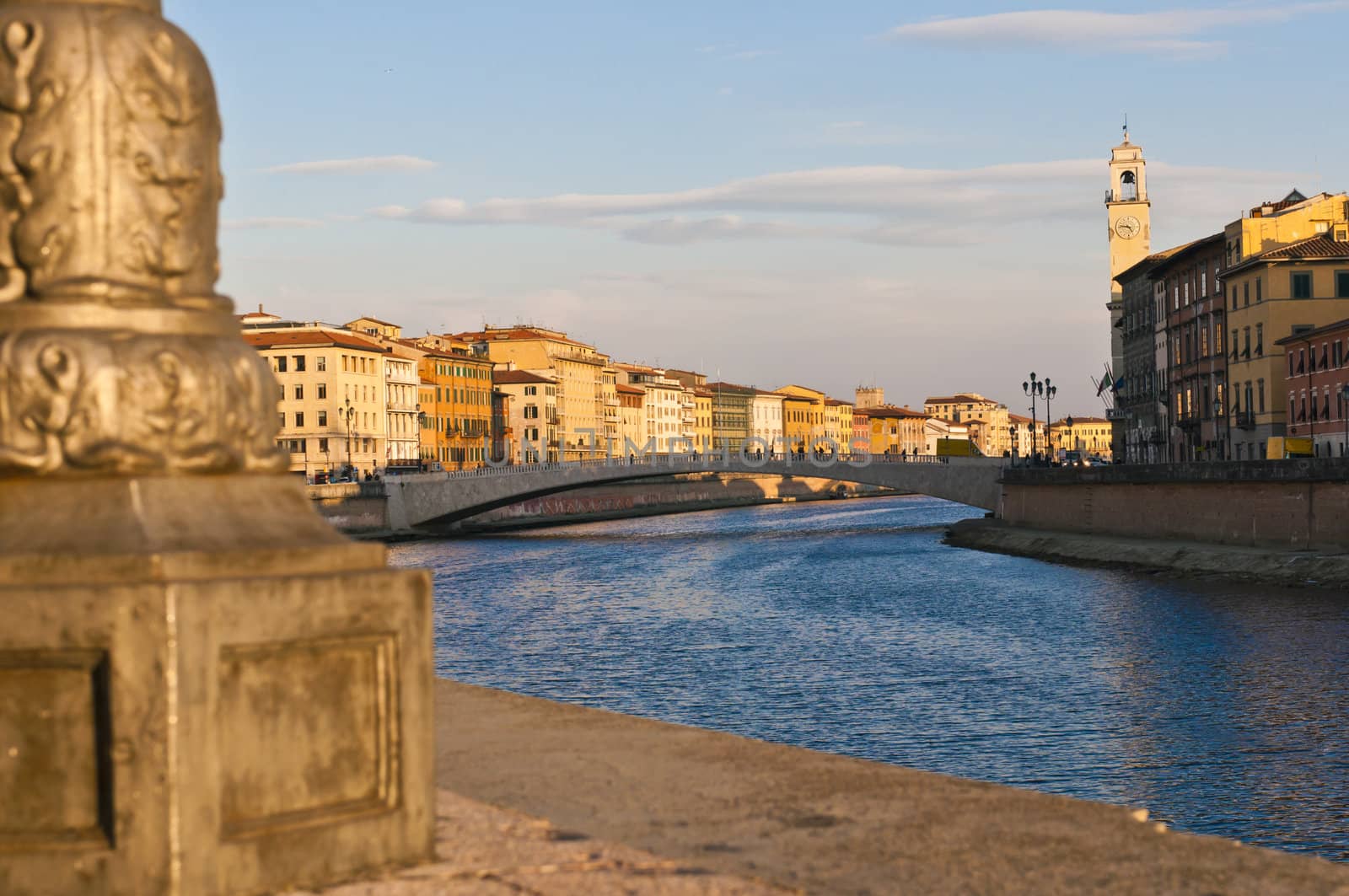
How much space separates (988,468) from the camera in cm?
7669

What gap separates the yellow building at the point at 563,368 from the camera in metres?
148

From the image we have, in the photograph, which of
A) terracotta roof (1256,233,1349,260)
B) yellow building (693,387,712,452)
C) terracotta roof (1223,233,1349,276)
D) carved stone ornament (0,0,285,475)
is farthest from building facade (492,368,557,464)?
carved stone ornament (0,0,285,475)

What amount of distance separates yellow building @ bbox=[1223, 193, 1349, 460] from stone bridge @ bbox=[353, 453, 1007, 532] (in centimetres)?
1392

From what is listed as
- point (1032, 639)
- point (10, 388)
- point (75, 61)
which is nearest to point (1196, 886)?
point (10, 388)

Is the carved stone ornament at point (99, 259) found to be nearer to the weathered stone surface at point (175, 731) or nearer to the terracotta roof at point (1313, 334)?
the weathered stone surface at point (175, 731)

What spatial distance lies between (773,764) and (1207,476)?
42825 mm

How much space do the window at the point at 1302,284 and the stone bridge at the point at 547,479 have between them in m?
19.0

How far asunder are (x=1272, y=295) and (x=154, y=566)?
6430cm

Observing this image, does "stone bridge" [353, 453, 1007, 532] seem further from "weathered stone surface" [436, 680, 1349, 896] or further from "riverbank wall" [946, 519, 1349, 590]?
"weathered stone surface" [436, 680, 1349, 896]

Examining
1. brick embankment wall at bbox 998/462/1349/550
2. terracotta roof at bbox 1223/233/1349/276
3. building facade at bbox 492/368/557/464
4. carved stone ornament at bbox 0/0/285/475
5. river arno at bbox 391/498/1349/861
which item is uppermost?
terracotta roof at bbox 1223/233/1349/276

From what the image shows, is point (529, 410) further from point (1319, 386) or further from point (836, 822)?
point (836, 822)

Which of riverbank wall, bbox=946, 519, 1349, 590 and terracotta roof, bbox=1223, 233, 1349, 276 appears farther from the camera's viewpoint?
terracotta roof, bbox=1223, 233, 1349, 276

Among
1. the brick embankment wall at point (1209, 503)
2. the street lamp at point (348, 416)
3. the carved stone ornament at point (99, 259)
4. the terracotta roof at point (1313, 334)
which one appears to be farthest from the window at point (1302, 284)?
the carved stone ornament at point (99, 259)

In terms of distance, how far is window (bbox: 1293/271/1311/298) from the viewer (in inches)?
2495
